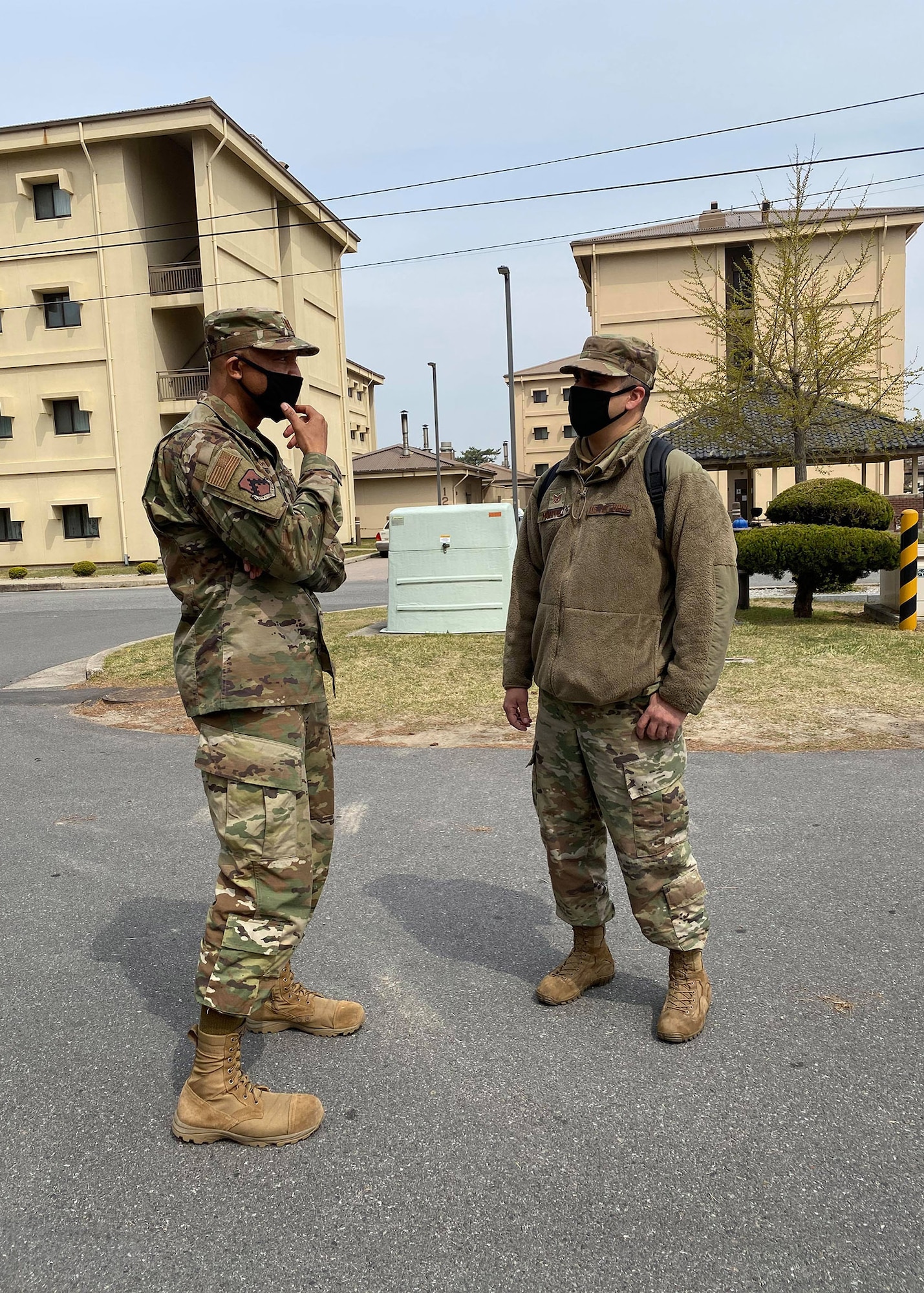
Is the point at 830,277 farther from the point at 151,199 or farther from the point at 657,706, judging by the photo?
the point at 657,706

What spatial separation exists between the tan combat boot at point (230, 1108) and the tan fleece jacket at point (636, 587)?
1314 mm

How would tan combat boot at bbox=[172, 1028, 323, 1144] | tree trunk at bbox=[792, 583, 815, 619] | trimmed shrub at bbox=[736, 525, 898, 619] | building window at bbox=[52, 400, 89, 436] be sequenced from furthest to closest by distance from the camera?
building window at bbox=[52, 400, 89, 436] < tree trunk at bbox=[792, 583, 815, 619] < trimmed shrub at bbox=[736, 525, 898, 619] < tan combat boot at bbox=[172, 1028, 323, 1144]

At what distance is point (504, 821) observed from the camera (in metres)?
4.85

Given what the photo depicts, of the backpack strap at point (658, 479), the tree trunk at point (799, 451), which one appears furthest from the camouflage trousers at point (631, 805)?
the tree trunk at point (799, 451)

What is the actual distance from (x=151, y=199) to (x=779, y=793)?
99.3 ft

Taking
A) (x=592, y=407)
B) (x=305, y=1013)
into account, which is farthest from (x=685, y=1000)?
(x=592, y=407)

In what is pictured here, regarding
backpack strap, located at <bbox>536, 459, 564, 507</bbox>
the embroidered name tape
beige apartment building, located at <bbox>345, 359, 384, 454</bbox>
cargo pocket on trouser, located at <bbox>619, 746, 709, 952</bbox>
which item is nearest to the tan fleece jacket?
the embroidered name tape

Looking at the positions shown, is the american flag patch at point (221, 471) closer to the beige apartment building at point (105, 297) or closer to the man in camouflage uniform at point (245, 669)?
the man in camouflage uniform at point (245, 669)

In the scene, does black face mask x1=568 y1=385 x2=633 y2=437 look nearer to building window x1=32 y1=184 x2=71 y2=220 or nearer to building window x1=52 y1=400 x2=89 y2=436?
building window x1=52 y1=400 x2=89 y2=436

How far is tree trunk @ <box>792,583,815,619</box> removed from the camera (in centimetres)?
1176

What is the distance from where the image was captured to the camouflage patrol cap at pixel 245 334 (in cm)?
242

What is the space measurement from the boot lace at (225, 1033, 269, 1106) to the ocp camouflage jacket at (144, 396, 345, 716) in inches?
33.5

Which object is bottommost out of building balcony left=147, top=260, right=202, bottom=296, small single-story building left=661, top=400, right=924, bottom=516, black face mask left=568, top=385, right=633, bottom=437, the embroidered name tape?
the embroidered name tape

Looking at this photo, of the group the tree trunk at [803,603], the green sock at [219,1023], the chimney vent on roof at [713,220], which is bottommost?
the green sock at [219,1023]
